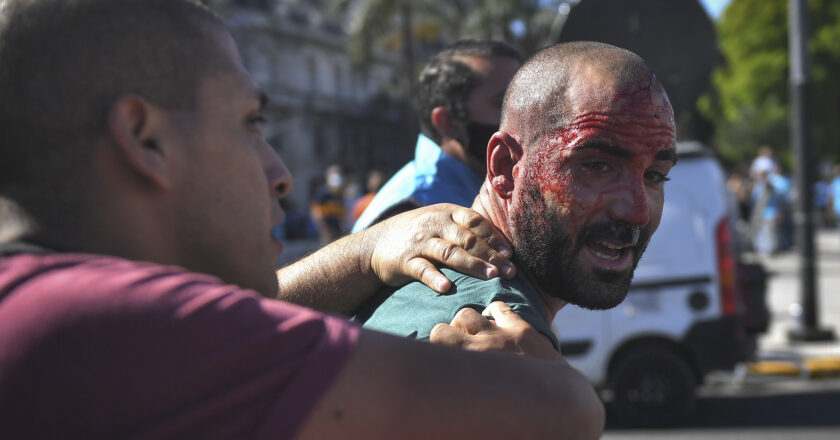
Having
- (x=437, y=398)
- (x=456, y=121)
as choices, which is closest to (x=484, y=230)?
(x=437, y=398)

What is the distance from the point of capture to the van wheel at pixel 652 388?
6695 millimetres

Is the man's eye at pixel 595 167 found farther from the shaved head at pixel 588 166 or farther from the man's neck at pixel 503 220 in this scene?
the man's neck at pixel 503 220

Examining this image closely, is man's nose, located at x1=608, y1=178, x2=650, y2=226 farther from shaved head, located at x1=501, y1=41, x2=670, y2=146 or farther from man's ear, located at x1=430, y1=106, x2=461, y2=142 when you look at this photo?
man's ear, located at x1=430, y1=106, x2=461, y2=142

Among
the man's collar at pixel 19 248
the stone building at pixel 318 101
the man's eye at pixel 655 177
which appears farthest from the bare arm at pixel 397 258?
the stone building at pixel 318 101

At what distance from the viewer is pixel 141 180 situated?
119 cm

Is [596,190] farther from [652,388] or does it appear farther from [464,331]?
[652,388]

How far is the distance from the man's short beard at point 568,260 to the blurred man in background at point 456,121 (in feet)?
3.19

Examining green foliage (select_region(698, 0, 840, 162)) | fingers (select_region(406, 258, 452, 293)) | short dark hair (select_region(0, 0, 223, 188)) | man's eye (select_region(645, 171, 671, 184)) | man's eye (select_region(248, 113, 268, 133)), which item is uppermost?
short dark hair (select_region(0, 0, 223, 188))

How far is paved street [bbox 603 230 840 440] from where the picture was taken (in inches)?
257

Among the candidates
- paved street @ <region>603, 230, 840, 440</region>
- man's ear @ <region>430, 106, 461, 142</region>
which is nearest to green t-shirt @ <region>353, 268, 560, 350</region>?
man's ear @ <region>430, 106, 461, 142</region>

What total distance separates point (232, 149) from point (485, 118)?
2.05 m

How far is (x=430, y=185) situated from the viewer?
2938mm

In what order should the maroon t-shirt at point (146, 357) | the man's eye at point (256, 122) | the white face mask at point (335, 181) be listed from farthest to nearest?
the white face mask at point (335, 181) < the man's eye at point (256, 122) < the maroon t-shirt at point (146, 357)

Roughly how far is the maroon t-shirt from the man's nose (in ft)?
3.04
